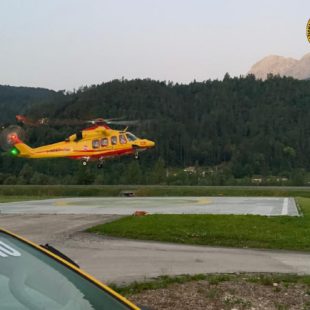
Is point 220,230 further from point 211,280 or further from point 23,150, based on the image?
point 23,150

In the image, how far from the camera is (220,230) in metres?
15.1

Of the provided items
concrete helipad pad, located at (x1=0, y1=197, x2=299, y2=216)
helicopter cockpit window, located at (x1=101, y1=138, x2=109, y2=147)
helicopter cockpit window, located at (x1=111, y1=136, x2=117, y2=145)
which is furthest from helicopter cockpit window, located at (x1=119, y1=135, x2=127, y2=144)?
concrete helipad pad, located at (x1=0, y1=197, x2=299, y2=216)

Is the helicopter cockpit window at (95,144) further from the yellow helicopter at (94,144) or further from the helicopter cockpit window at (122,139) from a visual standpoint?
the helicopter cockpit window at (122,139)

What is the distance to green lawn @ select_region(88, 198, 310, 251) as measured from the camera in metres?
13.5

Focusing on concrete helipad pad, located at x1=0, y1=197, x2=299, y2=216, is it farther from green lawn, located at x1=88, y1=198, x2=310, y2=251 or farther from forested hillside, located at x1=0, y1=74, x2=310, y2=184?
forested hillside, located at x1=0, y1=74, x2=310, y2=184

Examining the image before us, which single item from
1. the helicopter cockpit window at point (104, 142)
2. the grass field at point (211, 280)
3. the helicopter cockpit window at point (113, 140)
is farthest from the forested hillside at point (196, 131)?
the grass field at point (211, 280)

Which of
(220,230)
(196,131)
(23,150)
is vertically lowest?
(220,230)

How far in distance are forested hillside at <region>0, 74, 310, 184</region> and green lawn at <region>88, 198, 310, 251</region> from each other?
1475 centimetres

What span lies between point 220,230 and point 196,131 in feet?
318

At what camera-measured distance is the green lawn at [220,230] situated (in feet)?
44.2

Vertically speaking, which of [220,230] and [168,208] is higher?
[220,230]

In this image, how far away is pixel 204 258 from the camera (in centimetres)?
1098

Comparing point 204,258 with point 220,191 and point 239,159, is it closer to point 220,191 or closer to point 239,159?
point 220,191

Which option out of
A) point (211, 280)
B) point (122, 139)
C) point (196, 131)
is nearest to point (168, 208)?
point (122, 139)
